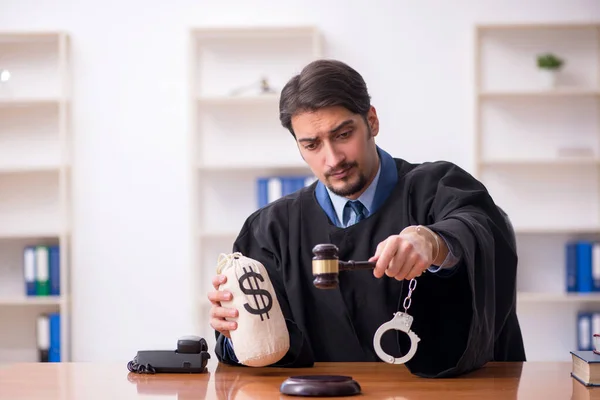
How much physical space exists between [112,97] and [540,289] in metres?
2.93

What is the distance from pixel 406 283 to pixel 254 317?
420 mm

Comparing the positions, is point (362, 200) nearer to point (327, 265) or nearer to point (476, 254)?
Result: point (476, 254)

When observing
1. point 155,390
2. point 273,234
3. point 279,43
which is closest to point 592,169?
point 279,43

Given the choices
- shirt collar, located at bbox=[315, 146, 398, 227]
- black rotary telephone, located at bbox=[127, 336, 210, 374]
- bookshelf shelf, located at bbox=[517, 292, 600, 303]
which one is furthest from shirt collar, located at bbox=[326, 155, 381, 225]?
bookshelf shelf, located at bbox=[517, 292, 600, 303]

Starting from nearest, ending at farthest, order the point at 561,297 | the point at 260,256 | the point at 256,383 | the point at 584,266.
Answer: the point at 256,383
the point at 260,256
the point at 561,297
the point at 584,266

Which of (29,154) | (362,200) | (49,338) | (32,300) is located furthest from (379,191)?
(29,154)

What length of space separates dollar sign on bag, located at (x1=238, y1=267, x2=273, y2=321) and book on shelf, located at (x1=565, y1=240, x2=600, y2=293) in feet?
12.2

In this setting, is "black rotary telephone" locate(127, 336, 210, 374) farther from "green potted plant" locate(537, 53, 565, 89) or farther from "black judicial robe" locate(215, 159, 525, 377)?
"green potted plant" locate(537, 53, 565, 89)

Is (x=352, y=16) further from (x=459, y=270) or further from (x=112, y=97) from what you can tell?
(x=459, y=270)

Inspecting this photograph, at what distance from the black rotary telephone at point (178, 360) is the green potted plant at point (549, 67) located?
3812 millimetres

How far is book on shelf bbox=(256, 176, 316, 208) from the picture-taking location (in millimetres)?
4926

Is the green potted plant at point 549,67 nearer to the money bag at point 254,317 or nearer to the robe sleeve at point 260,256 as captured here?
the robe sleeve at point 260,256

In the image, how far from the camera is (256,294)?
1.59 metres

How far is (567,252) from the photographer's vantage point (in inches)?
197
